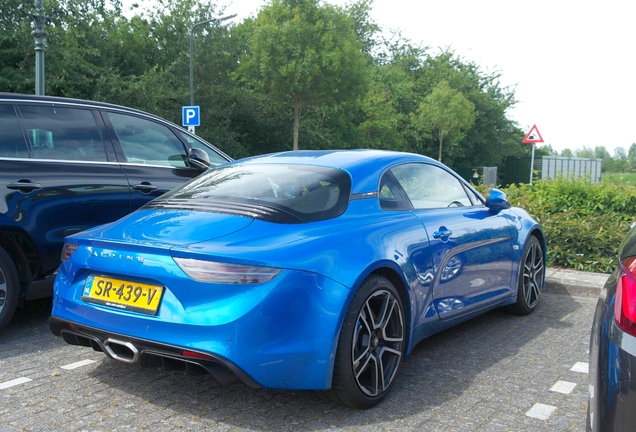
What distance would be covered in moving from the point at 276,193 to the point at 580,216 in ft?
20.8

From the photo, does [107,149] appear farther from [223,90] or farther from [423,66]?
[423,66]

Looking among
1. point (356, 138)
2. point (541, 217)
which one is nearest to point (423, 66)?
point (356, 138)

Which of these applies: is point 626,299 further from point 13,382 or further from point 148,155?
point 148,155

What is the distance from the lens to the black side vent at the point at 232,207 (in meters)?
3.49

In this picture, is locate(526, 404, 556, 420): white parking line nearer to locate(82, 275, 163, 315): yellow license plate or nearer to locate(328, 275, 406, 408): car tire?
locate(328, 275, 406, 408): car tire

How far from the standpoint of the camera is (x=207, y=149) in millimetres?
6461

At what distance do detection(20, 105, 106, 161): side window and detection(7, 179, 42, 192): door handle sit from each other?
0.26 m

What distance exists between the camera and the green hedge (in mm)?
7715

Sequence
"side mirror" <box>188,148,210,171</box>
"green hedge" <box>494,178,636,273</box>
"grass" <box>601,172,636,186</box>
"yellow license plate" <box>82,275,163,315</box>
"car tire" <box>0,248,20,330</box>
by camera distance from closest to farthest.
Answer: "yellow license plate" <box>82,275,163,315</box>, "car tire" <box>0,248,20,330</box>, "side mirror" <box>188,148,210,171</box>, "green hedge" <box>494,178,636,273</box>, "grass" <box>601,172,636,186</box>

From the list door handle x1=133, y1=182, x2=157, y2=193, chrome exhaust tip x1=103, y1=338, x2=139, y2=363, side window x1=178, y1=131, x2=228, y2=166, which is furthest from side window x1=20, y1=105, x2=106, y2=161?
chrome exhaust tip x1=103, y1=338, x2=139, y2=363

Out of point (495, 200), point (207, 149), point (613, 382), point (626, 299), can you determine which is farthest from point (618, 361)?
point (207, 149)

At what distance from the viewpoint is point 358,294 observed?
3.40 metres

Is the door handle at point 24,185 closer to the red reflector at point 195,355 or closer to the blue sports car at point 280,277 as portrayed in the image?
the blue sports car at point 280,277

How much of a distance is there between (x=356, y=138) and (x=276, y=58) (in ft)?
43.6
